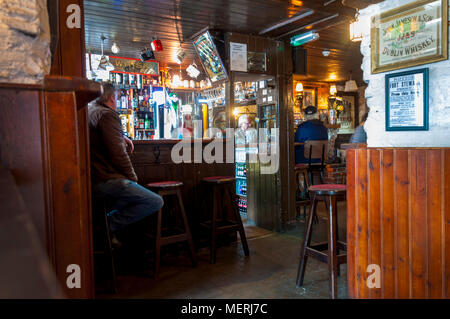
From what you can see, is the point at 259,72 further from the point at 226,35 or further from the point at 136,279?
the point at 136,279

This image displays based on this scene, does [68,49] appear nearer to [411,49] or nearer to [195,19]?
[411,49]

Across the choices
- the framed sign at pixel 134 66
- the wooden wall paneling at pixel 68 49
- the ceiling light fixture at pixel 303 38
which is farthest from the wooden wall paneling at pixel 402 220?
the framed sign at pixel 134 66

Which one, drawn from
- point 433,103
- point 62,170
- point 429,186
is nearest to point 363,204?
point 429,186

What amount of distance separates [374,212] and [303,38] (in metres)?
3.42

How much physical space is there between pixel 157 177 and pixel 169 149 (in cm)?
34

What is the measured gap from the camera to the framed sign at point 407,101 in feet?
6.23

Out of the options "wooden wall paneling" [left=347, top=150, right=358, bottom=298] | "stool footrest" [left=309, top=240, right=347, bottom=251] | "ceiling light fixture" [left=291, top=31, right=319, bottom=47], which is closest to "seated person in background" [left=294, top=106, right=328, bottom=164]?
"ceiling light fixture" [left=291, top=31, right=319, bottom=47]

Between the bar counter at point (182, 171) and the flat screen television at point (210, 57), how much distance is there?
1.26 m

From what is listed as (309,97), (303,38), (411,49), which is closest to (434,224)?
(411,49)

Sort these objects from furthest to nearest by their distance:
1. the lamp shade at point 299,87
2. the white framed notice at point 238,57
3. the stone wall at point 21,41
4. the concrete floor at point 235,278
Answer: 1. the lamp shade at point 299,87
2. the white framed notice at point 238,57
3. the concrete floor at point 235,278
4. the stone wall at point 21,41

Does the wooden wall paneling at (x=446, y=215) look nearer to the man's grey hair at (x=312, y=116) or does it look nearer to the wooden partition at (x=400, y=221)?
the wooden partition at (x=400, y=221)

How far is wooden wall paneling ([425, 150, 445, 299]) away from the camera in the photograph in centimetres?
166

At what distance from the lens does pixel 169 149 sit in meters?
3.56

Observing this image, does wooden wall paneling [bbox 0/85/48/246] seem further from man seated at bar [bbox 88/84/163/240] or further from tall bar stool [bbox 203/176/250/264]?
tall bar stool [bbox 203/176/250/264]
